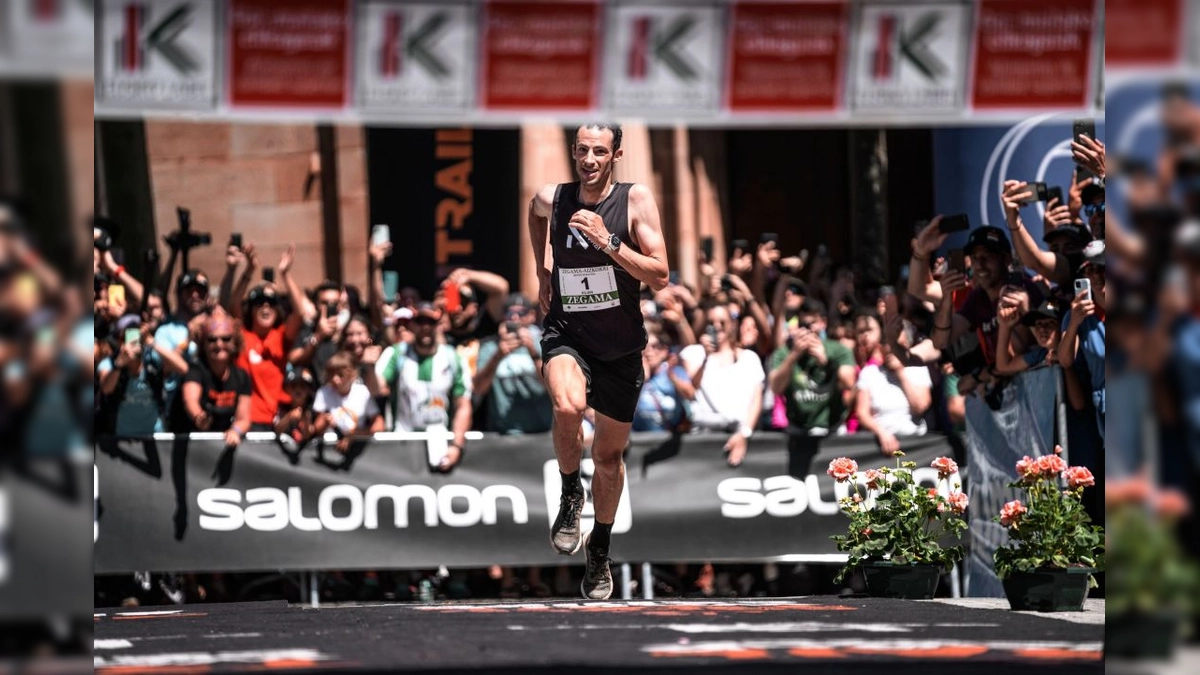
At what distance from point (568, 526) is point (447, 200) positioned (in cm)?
1218

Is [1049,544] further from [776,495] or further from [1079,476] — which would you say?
[776,495]

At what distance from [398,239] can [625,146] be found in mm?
3488

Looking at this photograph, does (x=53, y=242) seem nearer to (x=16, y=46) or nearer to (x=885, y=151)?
(x=16, y=46)

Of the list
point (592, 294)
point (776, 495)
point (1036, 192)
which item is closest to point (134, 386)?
point (776, 495)

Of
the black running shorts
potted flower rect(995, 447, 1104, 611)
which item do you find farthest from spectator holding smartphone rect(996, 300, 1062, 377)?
the black running shorts

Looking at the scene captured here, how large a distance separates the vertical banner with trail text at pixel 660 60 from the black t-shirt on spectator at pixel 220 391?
6.27 metres

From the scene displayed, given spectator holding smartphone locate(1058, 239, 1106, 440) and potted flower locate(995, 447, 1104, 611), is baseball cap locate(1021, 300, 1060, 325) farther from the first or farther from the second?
potted flower locate(995, 447, 1104, 611)

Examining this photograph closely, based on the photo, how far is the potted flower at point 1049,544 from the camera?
895cm

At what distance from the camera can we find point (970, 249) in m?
11.1

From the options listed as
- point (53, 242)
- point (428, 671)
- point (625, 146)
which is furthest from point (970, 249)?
point (625, 146)

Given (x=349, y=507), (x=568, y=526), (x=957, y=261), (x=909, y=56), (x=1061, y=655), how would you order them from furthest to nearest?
1. (x=909, y=56)
2. (x=349, y=507)
3. (x=957, y=261)
4. (x=568, y=526)
5. (x=1061, y=655)

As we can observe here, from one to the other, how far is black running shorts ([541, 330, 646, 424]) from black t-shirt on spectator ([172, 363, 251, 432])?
409 centimetres

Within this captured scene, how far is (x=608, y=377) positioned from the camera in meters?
8.96

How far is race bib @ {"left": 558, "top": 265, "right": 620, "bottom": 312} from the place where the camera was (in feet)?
28.4
